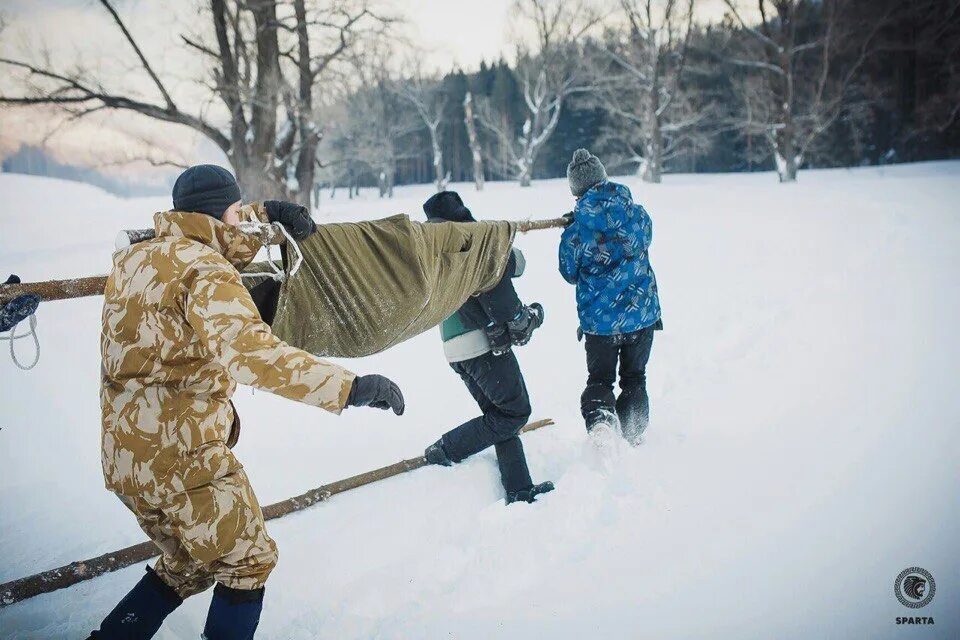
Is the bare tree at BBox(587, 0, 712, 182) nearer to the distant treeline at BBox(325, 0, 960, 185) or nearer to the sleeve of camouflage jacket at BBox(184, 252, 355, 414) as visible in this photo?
the distant treeline at BBox(325, 0, 960, 185)

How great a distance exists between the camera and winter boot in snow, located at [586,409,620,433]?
3229 millimetres

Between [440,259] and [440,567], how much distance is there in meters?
1.54

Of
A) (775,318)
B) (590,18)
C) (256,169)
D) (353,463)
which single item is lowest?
(353,463)

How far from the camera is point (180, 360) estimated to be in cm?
158

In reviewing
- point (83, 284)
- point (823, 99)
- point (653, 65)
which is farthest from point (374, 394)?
point (823, 99)

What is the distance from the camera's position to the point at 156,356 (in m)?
1.54

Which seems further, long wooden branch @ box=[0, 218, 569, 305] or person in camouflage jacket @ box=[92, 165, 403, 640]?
long wooden branch @ box=[0, 218, 569, 305]

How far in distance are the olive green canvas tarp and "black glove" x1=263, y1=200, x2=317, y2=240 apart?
0.28ft

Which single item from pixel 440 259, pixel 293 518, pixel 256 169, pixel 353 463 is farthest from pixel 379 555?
pixel 256 169

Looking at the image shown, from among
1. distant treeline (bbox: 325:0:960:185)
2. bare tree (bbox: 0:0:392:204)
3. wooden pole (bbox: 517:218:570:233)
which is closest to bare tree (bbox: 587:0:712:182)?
distant treeline (bbox: 325:0:960:185)

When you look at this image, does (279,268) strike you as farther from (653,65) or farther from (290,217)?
(653,65)

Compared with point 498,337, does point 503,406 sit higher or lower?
lower

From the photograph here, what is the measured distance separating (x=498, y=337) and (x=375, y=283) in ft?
2.78

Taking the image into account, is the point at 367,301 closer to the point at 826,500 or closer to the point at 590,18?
the point at 826,500
